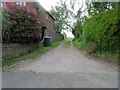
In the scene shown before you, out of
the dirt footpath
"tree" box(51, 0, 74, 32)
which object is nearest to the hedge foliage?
the dirt footpath

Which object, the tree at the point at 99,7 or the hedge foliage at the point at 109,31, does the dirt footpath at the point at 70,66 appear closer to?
the hedge foliage at the point at 109,31

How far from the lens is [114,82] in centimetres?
715

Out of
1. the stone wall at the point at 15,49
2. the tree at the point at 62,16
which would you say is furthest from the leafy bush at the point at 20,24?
the tree at the point at 62,16

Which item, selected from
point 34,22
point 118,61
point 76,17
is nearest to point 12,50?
point 34,22

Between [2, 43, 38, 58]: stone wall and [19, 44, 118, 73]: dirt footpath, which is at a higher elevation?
[2, 43, 38, 58]: stone wall

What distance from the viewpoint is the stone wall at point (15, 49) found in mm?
11833

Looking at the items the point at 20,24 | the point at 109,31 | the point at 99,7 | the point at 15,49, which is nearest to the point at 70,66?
the point at 109,31

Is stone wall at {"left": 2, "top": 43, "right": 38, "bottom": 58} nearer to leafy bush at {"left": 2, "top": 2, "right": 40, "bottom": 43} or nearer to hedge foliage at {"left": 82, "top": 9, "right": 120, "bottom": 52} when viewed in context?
leafy bush at {"left": 2, "top": 2, "right": 40, "bottom": 43}

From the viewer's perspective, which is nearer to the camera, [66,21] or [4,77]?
[4,77]

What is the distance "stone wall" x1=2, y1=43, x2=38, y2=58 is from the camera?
11.8 metres

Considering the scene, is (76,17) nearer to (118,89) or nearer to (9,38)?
(9,38)

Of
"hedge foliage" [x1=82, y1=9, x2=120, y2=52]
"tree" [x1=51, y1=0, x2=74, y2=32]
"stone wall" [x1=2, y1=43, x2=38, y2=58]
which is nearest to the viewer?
"hedge foliage" [x1=82, y1=9, x2=120, y2=52]

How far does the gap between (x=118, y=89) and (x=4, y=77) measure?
4.12 metres

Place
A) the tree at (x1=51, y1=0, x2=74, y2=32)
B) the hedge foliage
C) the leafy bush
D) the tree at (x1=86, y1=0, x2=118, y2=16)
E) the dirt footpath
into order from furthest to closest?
the tree at (x1=51, y1=0, x2=74, y2=32) → the tree at (x1=86, y1=0, x2=118, y2=16) → the leafy bush → the hedge foliage → the dirt footpath
